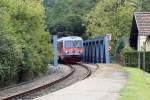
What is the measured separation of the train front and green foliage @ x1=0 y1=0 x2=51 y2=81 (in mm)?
18636

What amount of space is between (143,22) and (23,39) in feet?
→ 67.0

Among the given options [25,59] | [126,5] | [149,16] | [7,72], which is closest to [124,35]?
[126,5]

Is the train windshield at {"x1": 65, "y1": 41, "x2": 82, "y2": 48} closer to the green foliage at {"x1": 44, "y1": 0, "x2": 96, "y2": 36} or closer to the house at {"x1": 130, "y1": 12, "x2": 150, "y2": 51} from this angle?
the house at {"x1": 130, "y1": 12, "x2": 150, "y2": 51}

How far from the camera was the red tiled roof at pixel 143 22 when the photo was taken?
2018 inches

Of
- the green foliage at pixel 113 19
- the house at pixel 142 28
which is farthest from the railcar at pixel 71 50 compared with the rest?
the green foliage at pixel 113 19

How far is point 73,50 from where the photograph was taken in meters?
60.3

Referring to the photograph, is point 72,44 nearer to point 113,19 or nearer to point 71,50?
point 71,50

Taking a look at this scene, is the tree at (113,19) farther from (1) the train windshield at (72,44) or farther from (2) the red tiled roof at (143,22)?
(2) the red tiled roof at (143,22)

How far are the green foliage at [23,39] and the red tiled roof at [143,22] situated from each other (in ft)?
43.1

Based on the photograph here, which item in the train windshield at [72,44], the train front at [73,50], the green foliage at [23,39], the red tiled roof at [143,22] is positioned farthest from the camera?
the train windshield at [72,44]

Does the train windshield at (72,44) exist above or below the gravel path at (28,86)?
above

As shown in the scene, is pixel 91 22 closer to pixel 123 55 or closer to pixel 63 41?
pixel 63 41

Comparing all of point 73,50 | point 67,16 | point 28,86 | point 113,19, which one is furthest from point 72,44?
point 67,16

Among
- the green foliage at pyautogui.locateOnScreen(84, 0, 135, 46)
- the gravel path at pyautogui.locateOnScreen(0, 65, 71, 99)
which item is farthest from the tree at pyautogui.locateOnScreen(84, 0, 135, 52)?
the gravel path at pyautogui.locateOnScreen(0, 65, 71, 99)
